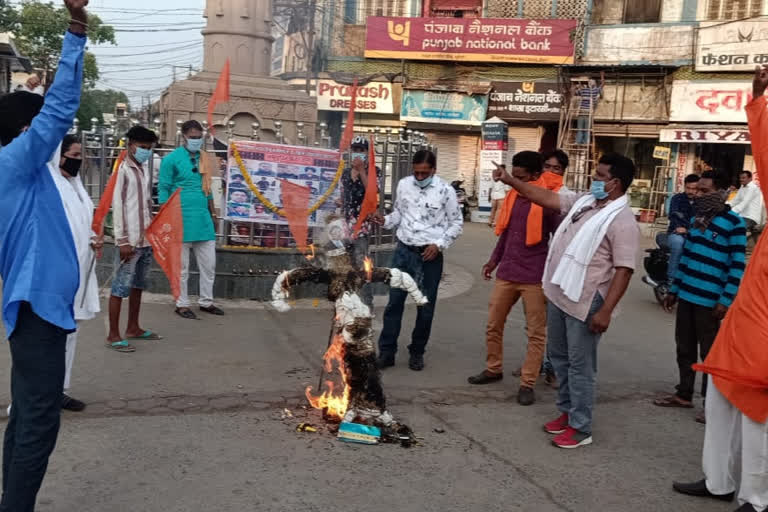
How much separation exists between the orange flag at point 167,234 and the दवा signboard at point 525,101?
17.5 m

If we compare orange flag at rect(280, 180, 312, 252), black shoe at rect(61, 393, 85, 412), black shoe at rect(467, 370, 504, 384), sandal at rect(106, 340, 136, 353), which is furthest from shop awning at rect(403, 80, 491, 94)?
black shoe at rect(61, 393, 85, 412)

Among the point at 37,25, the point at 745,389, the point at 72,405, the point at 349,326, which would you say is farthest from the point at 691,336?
the point at 37,25

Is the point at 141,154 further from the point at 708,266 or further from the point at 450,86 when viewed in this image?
the point at 450,86

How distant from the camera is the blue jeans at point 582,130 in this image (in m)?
20.5

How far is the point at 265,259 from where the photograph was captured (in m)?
7.60

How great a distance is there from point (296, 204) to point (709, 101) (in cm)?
1581

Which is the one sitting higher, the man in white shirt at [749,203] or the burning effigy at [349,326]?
the man in white shirt at [749,203]

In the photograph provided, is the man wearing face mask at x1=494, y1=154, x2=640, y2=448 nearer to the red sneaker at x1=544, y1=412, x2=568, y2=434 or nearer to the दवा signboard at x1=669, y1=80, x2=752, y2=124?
the red sneaker at x1=544, y1=412, x2=568, y2=434

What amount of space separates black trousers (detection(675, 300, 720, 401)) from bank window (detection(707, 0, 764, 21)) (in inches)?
685

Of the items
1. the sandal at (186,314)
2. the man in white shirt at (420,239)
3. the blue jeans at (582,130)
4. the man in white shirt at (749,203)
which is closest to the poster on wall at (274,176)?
the sandal at (186,314)

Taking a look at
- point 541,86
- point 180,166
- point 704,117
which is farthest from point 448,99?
point 180,166

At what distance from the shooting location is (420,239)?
217 inches

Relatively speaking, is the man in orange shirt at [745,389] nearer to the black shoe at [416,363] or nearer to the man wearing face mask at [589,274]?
the man wearing face mask at [589,274]

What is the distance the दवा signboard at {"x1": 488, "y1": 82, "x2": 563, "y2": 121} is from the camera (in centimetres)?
2095
